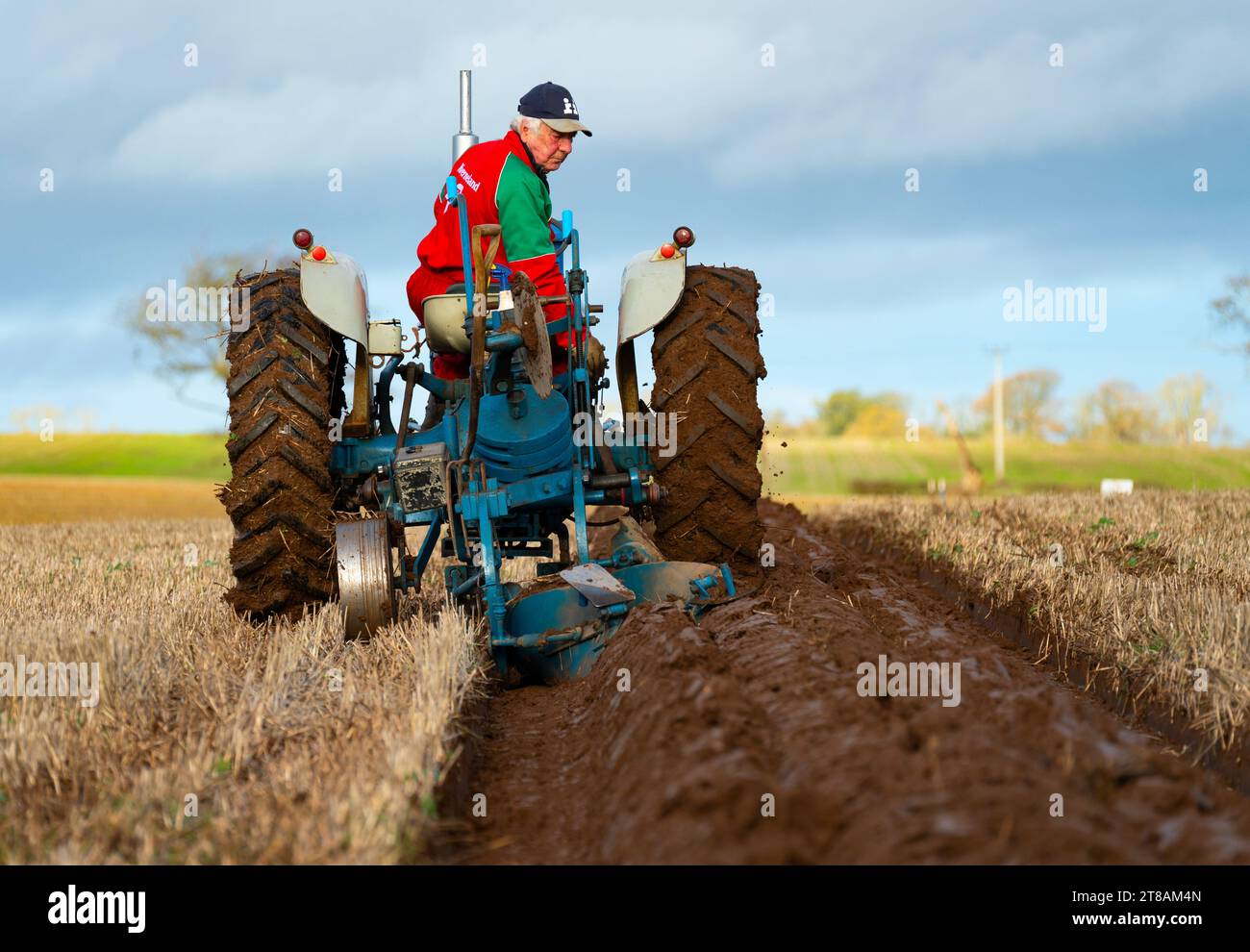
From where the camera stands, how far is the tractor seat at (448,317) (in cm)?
542

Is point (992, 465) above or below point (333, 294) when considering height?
below

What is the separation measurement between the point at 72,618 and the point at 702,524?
3.08 meters

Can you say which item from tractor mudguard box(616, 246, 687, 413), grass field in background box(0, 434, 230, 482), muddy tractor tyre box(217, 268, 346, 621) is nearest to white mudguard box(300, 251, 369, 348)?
muddy tractor tyre box(217, 268, 346, 621)

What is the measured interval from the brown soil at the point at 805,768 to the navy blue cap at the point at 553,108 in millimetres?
2232

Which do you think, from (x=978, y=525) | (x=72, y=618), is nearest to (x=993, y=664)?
(x=72, y=618)

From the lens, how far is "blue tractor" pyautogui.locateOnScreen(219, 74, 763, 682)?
534cm

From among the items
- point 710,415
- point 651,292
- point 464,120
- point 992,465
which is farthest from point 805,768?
point 992,465

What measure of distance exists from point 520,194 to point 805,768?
317 centimetres

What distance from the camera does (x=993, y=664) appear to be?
4488 mm

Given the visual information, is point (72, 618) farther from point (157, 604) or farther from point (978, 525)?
point (978, 525)

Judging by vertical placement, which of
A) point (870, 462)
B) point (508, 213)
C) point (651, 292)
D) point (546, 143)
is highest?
point (546, 143)

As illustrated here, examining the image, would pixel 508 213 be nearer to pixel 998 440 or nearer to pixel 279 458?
pixel 279 458

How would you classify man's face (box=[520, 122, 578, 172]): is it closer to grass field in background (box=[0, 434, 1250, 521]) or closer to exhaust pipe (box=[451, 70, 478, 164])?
exhaust pipe (box=[451, 70, 478, 164])

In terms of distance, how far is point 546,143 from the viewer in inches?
215
